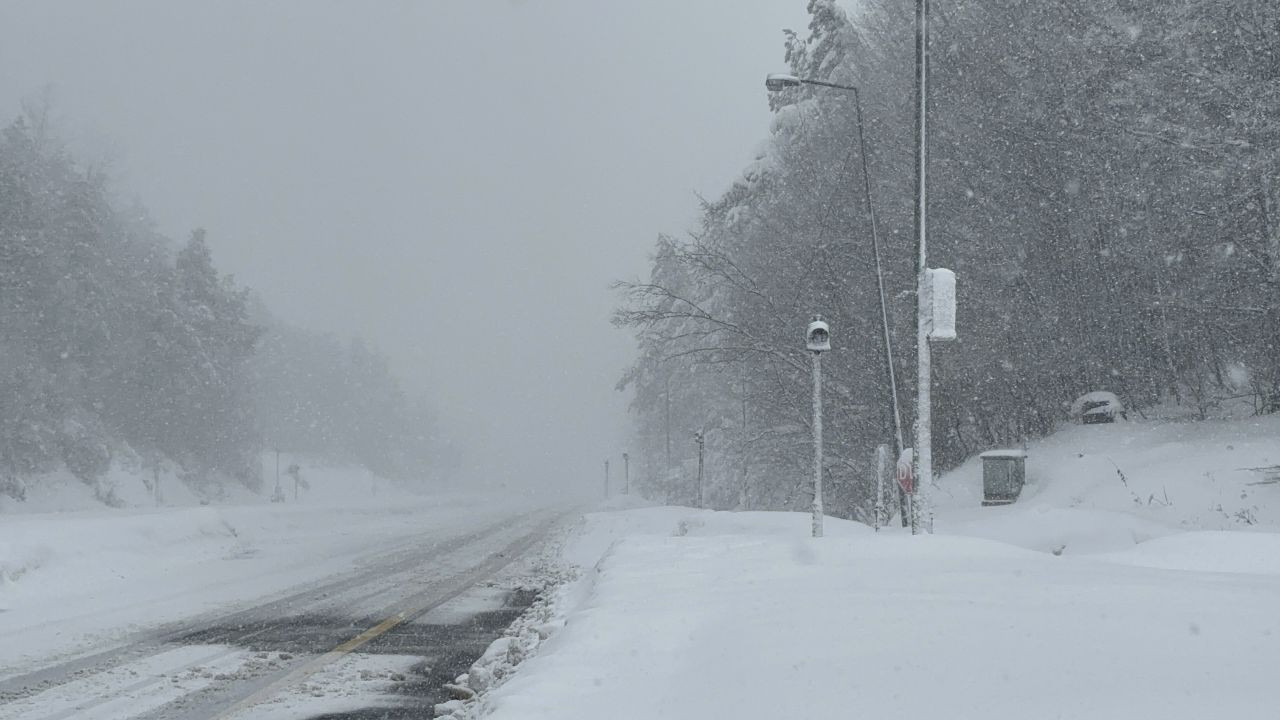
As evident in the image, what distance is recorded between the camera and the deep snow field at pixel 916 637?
3.65 metres

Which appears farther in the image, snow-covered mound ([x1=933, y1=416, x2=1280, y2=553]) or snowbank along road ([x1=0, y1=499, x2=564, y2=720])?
snow-covered mound ([x1=933, y1=416, x2=1280, y2=553])

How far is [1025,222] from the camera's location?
19.3 meters

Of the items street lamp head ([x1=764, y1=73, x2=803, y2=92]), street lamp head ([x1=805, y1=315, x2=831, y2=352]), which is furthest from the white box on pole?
street lamp head ([x1=764, y1=73, x2=803, y2=92])

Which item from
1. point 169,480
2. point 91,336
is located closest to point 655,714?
point 91,336

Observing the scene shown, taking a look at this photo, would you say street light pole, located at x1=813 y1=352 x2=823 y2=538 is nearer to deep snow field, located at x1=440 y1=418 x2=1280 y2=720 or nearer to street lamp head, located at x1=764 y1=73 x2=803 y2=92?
deep snow field, located at x1=440 y1=418 x2=1280 y2=720

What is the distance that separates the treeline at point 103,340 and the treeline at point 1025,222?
32652 mm

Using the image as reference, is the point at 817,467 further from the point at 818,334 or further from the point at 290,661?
the point at 290,661

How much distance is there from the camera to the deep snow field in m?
3.65

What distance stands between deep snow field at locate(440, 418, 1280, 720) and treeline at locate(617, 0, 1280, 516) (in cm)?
922

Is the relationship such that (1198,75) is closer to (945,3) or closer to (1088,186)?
(1088,186)

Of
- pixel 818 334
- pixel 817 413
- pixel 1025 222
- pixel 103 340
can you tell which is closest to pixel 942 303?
pixel 818 334

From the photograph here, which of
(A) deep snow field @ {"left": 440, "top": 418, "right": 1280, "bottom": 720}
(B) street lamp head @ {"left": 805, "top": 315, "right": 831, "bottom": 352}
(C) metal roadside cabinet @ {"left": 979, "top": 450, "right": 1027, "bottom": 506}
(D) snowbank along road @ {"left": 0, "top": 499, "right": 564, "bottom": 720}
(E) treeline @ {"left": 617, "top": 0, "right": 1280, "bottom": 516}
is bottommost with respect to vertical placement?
(D) snowbank along road @ {"left": 0, "top": 499, "right": 564, "bottom": 720}

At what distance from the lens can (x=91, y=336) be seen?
1917 inches

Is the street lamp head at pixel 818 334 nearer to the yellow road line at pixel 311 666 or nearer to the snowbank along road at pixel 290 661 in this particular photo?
the snowbank along road at pixel 290 661
